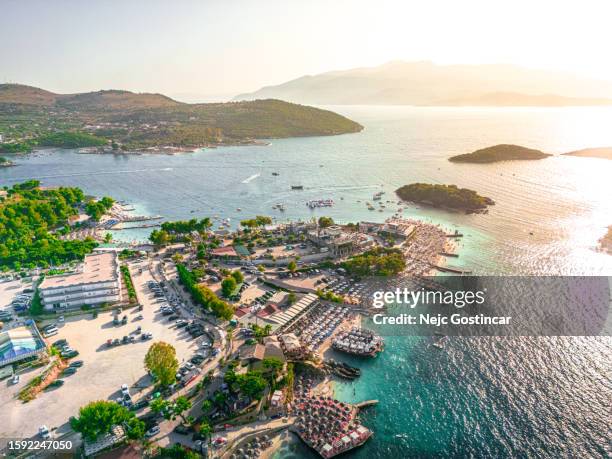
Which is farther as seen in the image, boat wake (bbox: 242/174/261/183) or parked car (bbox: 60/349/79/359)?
boat wake (bbox: 242/174/261/183)

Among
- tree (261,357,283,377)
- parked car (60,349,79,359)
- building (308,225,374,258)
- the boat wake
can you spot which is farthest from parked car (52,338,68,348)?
the boat wake

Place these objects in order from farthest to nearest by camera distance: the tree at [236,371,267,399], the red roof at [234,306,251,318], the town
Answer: the red roof at [234,306,251,318]
the tree at [236,371,267,399]
the town

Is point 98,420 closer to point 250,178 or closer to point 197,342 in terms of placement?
point 197,342

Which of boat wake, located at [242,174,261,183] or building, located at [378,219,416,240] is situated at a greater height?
boat wake, located at [242,174,261,183]

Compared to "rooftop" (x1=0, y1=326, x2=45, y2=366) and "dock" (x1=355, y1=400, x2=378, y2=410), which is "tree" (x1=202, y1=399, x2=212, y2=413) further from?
"rooftop" (x1=0, y1=326, x2=45, y2=366)

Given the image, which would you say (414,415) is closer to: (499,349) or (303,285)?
(499,349)
